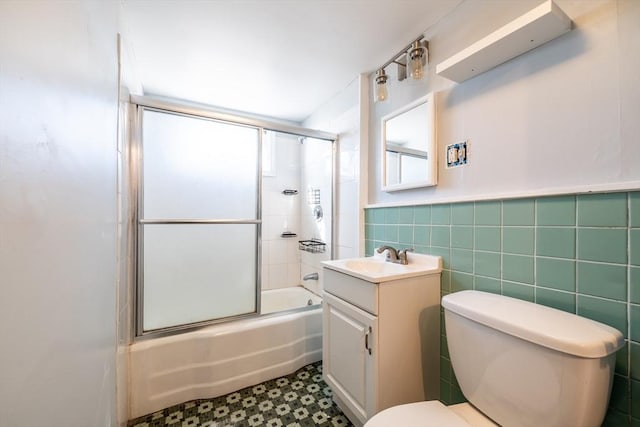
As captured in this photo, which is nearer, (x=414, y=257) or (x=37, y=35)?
(x=37, y=35)

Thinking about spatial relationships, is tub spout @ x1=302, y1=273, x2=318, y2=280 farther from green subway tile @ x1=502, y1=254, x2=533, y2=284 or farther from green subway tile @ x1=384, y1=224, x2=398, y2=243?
green subway tile @ x1=502, y1=254, x2=533, y2=284

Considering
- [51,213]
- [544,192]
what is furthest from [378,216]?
[51,213]

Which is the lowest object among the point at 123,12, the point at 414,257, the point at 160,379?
the point at 160,379

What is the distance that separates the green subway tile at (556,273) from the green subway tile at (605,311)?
0.17ft

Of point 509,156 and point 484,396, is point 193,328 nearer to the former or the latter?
point 484,396

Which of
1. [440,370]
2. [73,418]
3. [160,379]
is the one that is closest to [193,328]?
[160,379]

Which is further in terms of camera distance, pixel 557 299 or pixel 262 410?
pixel 262 410

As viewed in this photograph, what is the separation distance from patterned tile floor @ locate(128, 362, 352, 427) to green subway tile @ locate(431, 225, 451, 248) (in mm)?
A: 1121

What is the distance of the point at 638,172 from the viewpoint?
770 millimetres

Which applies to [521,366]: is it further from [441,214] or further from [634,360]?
[441,214]

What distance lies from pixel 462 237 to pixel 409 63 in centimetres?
103

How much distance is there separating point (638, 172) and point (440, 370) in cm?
117

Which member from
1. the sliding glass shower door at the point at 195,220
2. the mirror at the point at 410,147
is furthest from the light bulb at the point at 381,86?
the sliding glass shower door at the point at 195,220

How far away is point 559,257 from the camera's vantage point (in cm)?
92
